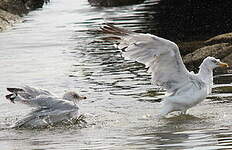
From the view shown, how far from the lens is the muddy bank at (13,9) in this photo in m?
25.1

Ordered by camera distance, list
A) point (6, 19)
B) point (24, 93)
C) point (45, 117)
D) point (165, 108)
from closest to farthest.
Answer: point (45, 117) → point (24, 93) → point (165, 108) → point (6, 19)

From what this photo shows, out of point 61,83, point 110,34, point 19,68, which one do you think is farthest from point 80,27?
point 110,34

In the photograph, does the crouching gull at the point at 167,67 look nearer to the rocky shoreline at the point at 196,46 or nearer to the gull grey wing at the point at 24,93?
the gull grey wing at the point at 24,93

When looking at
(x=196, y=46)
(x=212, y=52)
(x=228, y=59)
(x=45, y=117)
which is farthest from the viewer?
(x=196, y=46)

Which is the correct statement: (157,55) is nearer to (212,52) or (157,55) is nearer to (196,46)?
(212,52)

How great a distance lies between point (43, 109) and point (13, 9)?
16188 millimetres

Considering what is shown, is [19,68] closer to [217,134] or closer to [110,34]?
[110,34]

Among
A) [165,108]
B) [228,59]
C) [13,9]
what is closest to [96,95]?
[165,108]

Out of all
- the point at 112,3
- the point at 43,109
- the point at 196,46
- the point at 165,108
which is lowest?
the point at 112,3

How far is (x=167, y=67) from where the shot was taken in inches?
485

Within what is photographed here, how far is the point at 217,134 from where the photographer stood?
1020cm

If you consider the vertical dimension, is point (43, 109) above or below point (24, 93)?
below

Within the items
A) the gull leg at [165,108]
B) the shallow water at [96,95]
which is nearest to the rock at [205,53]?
the shallow water at [96,95]

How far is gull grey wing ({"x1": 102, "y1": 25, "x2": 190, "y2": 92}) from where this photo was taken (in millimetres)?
11938
